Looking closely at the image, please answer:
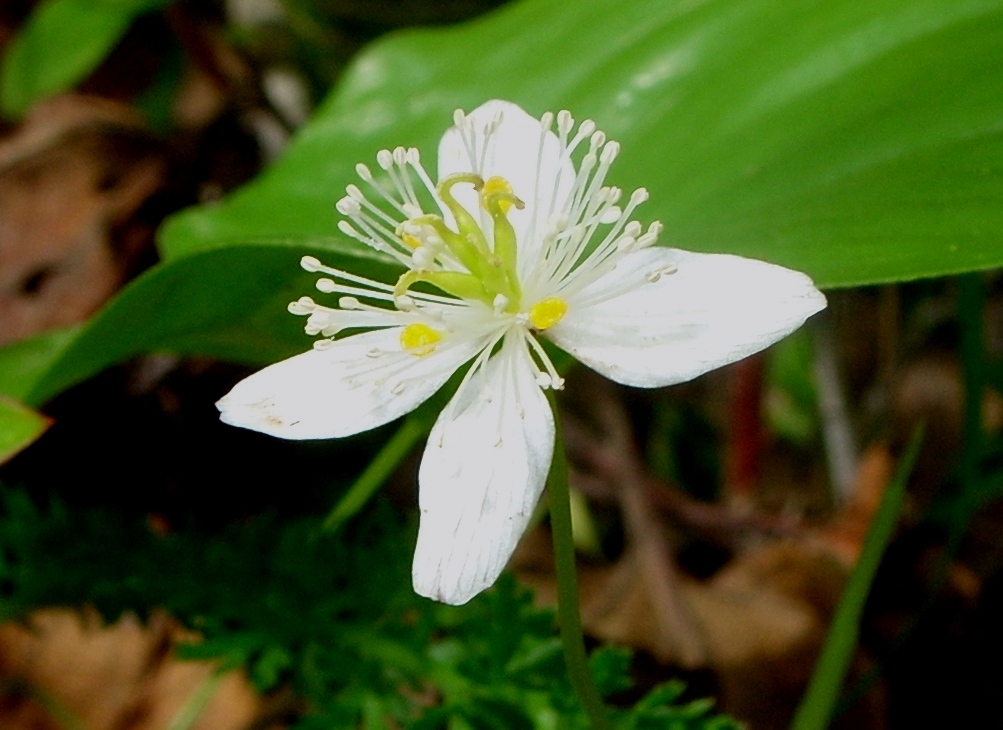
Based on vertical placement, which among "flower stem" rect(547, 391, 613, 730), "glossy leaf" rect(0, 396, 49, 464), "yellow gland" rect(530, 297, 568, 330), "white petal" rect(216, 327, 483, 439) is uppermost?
"yellow gland" rect(530, 297, 568, 330)

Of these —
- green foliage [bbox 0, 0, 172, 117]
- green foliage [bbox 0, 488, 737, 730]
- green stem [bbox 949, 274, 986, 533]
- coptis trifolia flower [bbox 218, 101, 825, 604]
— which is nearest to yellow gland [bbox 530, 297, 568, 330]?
coptis trifolia flower [bbox 218, 101, 825, 604]

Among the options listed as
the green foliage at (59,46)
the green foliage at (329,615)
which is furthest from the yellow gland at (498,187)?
the green foliage at (59,46)

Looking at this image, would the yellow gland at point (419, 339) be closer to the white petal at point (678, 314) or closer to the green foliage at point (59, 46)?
the white petal at point (678, 314)

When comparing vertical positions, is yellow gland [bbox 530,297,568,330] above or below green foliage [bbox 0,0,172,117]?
below

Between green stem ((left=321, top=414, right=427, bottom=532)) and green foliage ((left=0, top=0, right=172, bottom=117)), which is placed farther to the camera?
→ green foliage ((left=0, top=0, right=172, bottom=117))

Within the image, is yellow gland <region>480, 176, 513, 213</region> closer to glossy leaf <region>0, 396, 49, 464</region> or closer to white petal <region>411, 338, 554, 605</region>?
white petal <region>411, 338, 554, 605</region>

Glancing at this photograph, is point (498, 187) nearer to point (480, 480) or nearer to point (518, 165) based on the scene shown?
point (518, 165)

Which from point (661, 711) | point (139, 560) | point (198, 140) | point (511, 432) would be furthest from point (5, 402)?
point (198, 140)
